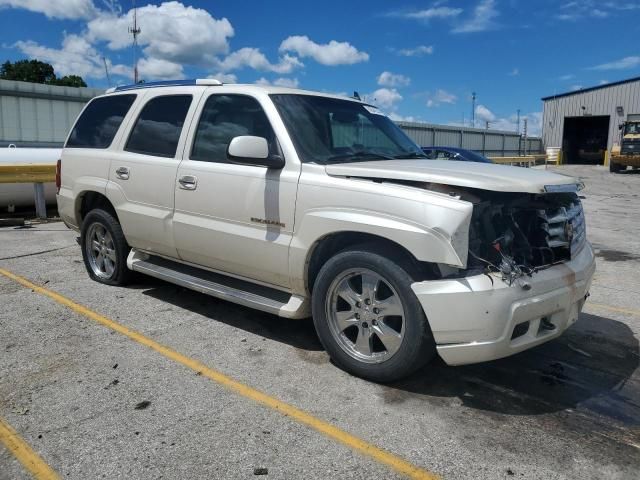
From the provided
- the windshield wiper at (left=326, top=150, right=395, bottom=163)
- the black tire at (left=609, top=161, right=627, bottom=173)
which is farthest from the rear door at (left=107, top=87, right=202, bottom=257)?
the black tire at (left=609, top=161, right=627, bottom=173)

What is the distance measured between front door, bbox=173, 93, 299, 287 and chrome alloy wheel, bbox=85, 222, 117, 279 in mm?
1338

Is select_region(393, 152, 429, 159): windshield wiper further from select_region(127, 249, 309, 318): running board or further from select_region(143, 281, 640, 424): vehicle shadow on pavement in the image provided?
select_region(143, 281, 640, 424): vehicle shadow on pavement

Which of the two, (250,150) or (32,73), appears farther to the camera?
(32,73)

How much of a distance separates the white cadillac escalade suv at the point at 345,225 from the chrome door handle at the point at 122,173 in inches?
1.0

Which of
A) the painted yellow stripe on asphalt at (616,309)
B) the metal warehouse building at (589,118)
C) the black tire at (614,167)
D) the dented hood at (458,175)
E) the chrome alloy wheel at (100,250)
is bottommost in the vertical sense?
the painted yellow stripe on asphalt at (616,309)

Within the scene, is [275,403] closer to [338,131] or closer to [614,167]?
[338,131]

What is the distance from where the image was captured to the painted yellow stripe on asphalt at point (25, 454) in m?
2.64

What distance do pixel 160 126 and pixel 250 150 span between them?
163cm

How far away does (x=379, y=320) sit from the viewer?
3.56 m

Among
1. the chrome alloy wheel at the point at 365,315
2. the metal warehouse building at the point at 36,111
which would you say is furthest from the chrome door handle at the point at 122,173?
the metal warehouse building at the point at 36,111

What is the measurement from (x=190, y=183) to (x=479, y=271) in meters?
2.47

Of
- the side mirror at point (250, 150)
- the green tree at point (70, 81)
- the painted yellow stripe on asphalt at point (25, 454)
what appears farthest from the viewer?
the green tree at point (70, 81)

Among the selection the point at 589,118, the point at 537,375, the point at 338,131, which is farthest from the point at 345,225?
the point at 589,118

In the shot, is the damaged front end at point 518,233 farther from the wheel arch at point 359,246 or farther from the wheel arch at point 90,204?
the wheel arch at point 90,204
